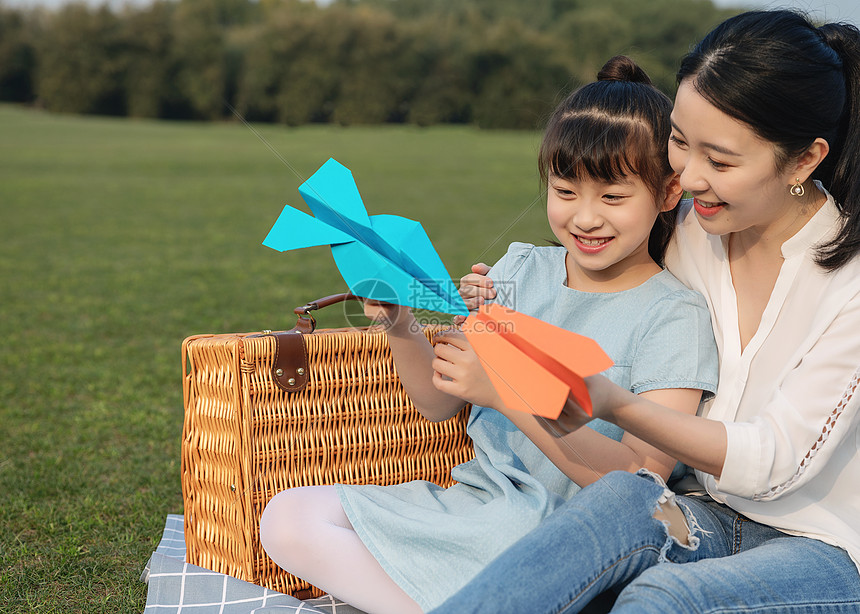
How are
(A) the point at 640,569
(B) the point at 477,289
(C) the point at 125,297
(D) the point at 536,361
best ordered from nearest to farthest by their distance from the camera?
(D) the point at 536,361
(A) the point at 640,569
(B) the point at 477,289
(C) the point at 125,297

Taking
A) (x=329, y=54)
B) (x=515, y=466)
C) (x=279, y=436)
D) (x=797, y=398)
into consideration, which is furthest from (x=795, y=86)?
A: (x=329, y=54)

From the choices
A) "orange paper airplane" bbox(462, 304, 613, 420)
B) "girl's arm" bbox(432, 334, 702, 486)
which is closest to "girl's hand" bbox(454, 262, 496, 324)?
"girl's arm" bbox(432, 334, 702, 486)

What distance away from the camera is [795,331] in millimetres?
1335

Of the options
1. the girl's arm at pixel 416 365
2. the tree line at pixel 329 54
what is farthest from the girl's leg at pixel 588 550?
the tree line at pixel 329 54

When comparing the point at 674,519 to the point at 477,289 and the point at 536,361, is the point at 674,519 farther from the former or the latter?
the point at 477,289

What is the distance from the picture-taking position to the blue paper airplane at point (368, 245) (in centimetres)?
128

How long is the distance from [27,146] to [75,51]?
10130 mm

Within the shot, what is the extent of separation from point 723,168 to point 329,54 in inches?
394

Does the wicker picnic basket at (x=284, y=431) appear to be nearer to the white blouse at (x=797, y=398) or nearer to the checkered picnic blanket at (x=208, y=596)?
the checkered picnic blanket at (x=208, y=596)

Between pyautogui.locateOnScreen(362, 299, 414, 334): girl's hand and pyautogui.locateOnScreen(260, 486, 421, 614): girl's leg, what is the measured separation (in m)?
0.35

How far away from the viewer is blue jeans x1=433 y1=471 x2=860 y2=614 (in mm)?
1098

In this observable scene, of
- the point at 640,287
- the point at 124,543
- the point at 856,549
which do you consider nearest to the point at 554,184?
the point at 640,287

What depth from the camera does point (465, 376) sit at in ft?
4.19

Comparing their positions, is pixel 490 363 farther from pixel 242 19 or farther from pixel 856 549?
pixel 242 19
